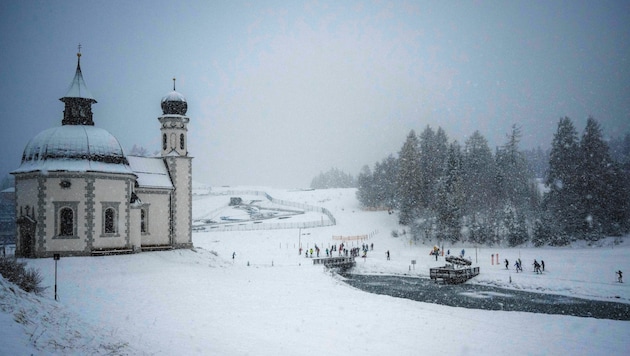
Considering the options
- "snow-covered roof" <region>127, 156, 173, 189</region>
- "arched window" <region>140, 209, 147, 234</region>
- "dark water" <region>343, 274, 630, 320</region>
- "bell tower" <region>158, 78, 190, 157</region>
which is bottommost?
"dark water" <region>343, 274, 630, 320</region>

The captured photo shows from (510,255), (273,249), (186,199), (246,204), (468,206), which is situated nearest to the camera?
(186,199)

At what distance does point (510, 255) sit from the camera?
4831 centimetres

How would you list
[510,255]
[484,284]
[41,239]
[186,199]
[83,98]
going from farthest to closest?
[510,255] < [186,199] < [484,284] < [83,98] < [41,239]

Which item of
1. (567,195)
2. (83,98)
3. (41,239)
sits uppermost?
(83,98)

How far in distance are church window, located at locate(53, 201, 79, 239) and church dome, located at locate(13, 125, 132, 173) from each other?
111 inches

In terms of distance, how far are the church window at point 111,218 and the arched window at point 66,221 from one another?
2.43 meters

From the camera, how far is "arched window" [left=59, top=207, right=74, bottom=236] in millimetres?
32700

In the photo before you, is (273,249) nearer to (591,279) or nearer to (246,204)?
(591,279)

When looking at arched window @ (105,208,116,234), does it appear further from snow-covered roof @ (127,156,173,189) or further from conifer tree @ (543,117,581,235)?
conifer tree @ (543,117,581,235)

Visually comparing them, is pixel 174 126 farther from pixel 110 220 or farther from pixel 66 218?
pixel 66 218

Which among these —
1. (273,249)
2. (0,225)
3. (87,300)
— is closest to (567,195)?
(273,249)

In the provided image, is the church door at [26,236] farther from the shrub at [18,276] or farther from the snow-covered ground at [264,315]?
the shrub at [18,276]

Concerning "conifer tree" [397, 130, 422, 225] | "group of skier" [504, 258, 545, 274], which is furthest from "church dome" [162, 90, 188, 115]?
"conifer tree" [397, 130, 422, 225]

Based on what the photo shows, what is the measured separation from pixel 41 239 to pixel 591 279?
1791 inches
